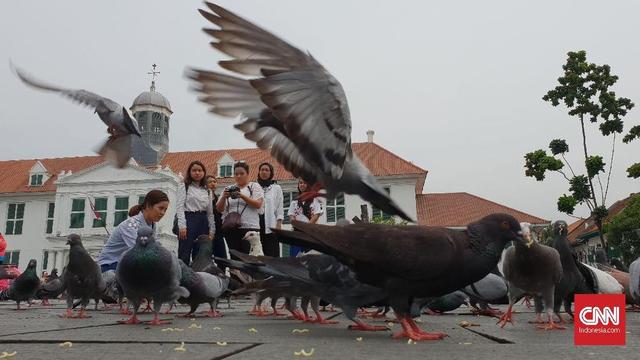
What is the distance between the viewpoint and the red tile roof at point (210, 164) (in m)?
31.6

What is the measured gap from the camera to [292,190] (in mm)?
30922

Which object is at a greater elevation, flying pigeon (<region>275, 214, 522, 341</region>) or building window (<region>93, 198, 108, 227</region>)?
building window (<region>93, 198, 108, 227</region>)

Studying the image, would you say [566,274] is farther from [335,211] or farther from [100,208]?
[100,208]

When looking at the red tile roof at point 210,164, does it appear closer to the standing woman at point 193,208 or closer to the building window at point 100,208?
the building window at point 100,208

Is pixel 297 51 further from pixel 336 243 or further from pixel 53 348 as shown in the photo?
pixel 53 348

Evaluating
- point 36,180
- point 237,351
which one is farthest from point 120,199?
point 237,351

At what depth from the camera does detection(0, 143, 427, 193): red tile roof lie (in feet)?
104

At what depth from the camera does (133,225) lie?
5.93m

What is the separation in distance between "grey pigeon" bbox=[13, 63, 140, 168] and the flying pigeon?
1.73 meters

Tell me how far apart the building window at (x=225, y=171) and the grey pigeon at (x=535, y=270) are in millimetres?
Answer: 30699

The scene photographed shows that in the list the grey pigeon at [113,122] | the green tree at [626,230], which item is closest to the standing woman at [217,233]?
the grey pigeon at [113,122]

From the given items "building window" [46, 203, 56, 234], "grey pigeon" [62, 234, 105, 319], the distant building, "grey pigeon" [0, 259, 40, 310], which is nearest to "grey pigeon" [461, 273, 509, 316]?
"grey pigeon" [62, 234, 105, 319]

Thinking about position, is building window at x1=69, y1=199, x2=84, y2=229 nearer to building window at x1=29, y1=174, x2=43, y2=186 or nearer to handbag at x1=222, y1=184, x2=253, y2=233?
building window at x1=29, y1=174, x2=43, y2=186

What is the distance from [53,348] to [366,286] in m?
1.84
